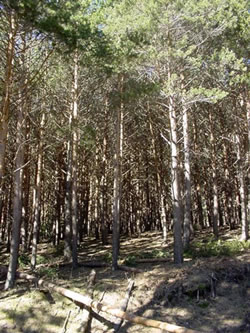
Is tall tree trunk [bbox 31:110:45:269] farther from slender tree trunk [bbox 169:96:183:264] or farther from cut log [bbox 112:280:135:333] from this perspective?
Result: slender tree trunk [bbox 169:96:183:264]

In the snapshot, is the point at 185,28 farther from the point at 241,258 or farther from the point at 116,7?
the point at 241,258

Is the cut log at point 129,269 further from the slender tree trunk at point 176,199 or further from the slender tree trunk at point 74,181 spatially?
the slender tree trunk at point 74,181

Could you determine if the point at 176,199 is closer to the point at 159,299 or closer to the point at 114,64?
the point at 159,299

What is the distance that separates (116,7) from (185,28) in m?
2.84

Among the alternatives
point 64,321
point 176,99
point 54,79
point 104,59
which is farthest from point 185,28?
point 64,321

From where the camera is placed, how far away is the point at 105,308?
24.9ft

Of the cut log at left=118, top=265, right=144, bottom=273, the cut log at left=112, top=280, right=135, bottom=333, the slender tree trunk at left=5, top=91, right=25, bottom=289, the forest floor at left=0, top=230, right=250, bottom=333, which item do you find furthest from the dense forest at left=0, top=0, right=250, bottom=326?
the cut log at left=112, top=280, right=135, bottom=333

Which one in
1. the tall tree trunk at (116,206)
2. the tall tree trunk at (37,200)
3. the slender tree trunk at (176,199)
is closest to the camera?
the slender tree trunk at (176,199)

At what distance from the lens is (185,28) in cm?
1173

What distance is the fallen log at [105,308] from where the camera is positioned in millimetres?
6254

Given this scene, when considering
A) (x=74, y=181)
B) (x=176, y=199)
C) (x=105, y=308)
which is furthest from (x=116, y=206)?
(x=105, y=308)

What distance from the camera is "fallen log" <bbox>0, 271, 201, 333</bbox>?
6254 mm

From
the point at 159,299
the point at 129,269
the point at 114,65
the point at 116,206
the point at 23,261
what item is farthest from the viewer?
the point at 23,261

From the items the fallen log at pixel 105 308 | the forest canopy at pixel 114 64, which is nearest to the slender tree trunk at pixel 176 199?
the forest canopy at pixel 114 64
